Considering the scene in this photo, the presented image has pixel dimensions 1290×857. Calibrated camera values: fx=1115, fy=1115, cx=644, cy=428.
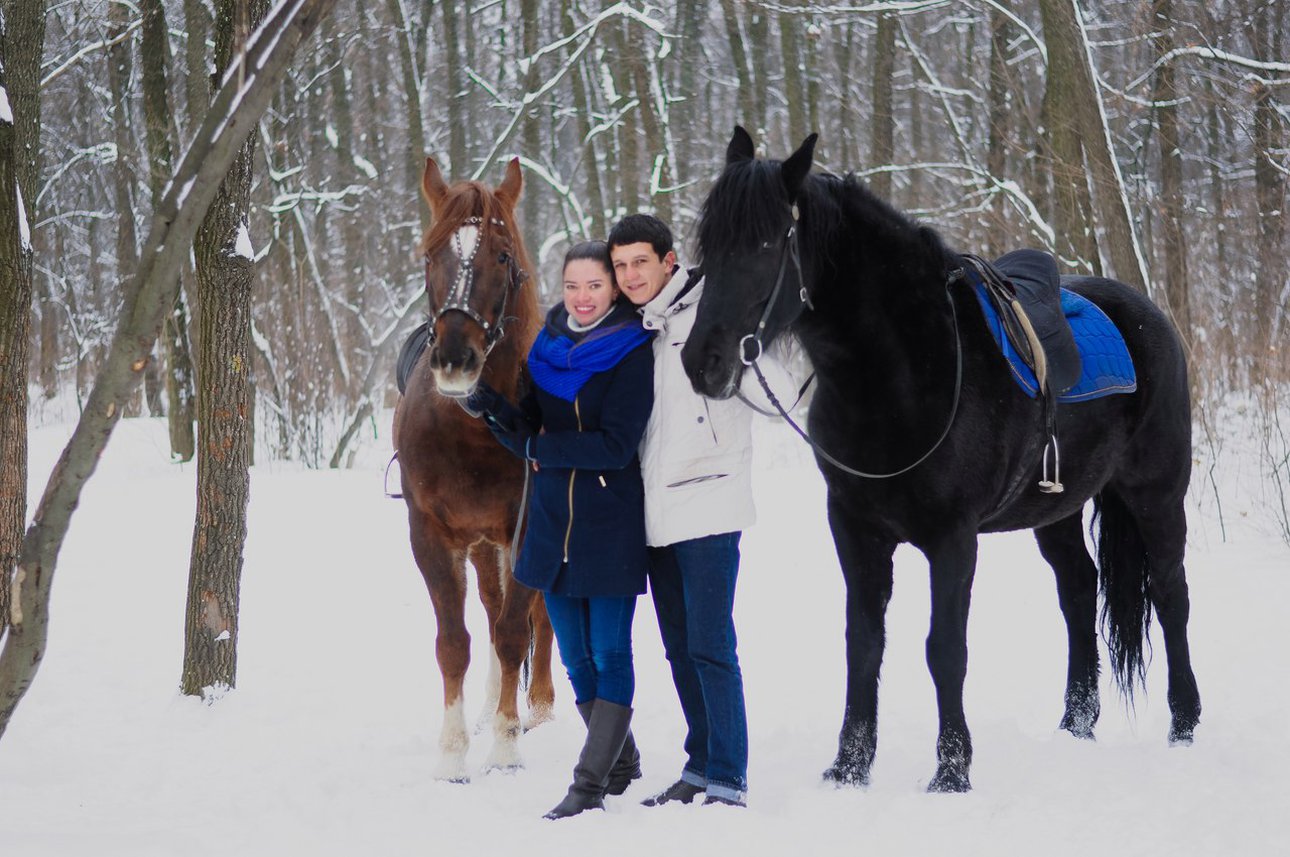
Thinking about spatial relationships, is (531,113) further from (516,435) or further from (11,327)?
(516,435)

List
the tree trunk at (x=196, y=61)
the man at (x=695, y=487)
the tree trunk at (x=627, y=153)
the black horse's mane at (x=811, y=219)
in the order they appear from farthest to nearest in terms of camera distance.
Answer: the tree trunk at (x=627, y=153), the tree trunk at (x=196, y=61), the man at (x=695, y=487), the black horse's mane at (x=811, y=219)

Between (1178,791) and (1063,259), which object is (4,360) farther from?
(1063,259)

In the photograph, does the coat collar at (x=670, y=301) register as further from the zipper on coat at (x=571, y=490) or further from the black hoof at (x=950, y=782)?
the black hoof at (x=950, y=782)

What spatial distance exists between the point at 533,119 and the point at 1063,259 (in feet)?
30.3

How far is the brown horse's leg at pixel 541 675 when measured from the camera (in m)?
4.59

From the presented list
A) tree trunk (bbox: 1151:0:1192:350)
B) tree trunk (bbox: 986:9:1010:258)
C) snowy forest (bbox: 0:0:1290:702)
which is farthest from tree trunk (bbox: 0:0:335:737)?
tree trunk (bbox: 986:9:1010:258)

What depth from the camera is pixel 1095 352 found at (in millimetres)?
4227

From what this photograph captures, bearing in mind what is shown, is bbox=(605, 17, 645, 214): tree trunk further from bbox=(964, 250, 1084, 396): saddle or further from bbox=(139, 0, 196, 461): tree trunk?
bbox=(964, 250, 1084, 396): saddle

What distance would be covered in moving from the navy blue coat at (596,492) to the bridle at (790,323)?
363 mm

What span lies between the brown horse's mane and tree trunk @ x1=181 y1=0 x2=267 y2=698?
159 cm

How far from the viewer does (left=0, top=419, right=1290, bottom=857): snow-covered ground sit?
311 centimetres

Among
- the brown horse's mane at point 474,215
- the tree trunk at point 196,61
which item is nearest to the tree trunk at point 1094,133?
the brown horse's mane at point 474,215

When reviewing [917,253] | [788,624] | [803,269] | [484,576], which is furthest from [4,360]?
[788,624]

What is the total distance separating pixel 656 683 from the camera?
528 cm
